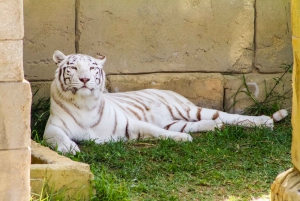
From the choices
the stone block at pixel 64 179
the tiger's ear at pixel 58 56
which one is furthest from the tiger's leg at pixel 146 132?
the stone block at pixel 64 179

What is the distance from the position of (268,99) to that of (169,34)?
142cm

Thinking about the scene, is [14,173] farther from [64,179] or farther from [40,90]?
[40,90]

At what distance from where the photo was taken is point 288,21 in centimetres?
793

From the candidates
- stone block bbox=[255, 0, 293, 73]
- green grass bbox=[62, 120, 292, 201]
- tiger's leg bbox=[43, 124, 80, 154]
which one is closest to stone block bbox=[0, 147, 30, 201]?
green grass bbox=[62, 120, 292, 201]

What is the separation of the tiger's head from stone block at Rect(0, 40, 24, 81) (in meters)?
2.97

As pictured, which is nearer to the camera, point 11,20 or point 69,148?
point 11,20

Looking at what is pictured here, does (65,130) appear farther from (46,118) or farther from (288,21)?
(288,21)

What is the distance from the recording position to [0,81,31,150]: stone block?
3.70 metres

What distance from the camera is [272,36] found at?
7.90 m

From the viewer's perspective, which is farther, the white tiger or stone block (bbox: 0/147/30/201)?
the white tiger

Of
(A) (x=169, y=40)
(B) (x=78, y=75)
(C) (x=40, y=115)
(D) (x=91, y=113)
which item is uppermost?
(A) (x=169, y=40)

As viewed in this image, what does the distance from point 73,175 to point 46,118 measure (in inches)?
102

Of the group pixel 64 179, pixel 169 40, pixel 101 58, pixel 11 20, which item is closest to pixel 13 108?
pixel 11 20

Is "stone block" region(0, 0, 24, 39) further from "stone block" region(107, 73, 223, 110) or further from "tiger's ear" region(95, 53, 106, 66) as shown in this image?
"stone block" region(107, 73, 223, 110)
